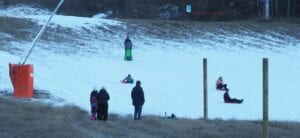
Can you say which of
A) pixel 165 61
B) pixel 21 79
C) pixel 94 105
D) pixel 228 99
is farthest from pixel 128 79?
pixel 94 105

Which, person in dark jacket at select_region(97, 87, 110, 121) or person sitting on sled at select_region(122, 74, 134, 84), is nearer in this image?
person in dark jacket at select_region(97, 87, 110, 121)

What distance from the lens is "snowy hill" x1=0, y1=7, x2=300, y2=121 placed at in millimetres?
25203

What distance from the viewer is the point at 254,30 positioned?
156ft

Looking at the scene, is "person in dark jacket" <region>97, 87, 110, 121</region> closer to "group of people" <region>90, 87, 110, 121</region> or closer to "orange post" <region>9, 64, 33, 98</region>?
"group of people" <region>90, 87, 110, 121</region>

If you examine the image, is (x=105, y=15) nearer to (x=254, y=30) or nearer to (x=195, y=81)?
(x=254, y=30)

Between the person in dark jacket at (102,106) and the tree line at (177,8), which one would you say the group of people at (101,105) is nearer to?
the person in dark jacket at (102,106)

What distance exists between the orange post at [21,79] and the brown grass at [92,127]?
1.96m

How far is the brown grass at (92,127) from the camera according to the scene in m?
13.7

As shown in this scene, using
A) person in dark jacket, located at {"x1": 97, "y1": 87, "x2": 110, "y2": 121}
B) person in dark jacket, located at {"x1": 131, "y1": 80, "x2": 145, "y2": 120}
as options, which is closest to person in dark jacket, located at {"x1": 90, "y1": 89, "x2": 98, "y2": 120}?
person in dark jacket, located at {"x1": 97, "y1": 87, "x2": 110, "y2": 121}

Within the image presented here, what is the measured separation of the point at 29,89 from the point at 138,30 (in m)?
23.5

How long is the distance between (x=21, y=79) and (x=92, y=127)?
6487mm

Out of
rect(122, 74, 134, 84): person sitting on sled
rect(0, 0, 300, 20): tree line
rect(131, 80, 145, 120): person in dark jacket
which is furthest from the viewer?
rect(0, 0, 300, 20): tree line

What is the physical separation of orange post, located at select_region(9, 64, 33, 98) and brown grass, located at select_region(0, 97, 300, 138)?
1.96 meters

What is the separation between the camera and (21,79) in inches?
830
